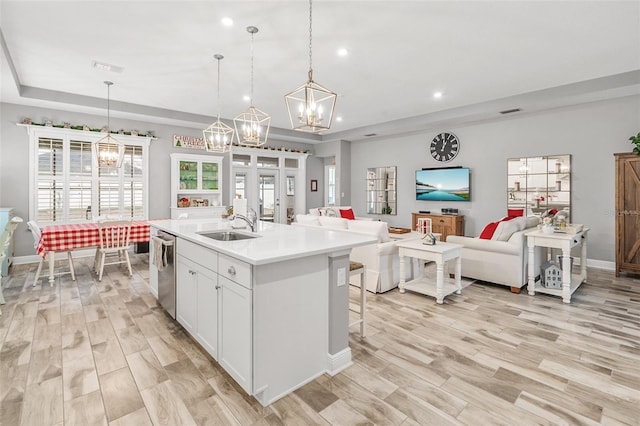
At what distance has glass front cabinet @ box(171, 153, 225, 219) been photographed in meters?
7.03

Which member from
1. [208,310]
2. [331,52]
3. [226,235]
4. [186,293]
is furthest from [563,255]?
[186,293]

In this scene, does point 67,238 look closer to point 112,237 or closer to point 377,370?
point 112,237

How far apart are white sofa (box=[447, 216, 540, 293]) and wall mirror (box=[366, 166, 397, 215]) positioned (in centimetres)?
399

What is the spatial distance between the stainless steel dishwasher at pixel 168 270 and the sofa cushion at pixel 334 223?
2.24 meters

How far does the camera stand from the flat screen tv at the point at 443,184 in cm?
695

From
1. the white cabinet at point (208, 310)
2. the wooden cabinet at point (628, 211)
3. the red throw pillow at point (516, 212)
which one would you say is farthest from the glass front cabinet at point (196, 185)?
the wooden cabinet at point (628, 211)

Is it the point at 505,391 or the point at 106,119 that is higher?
the point at 106,119

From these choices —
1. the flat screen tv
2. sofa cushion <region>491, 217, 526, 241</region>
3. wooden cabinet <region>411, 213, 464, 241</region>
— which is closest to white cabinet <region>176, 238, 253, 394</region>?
sofa cushion <region>491, 217, 526, 241</region>

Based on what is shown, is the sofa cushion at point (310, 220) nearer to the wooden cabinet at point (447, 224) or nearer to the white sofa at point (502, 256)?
the white sofa at point (502, 256)

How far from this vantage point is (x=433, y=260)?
12.3ft

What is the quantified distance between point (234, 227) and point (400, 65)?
3025 millimetres

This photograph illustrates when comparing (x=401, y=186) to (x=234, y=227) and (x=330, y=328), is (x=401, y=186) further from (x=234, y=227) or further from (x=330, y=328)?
(x=330, y=328)

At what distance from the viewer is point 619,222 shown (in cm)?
466

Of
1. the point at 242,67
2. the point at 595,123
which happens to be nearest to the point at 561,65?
the point at 595,123
